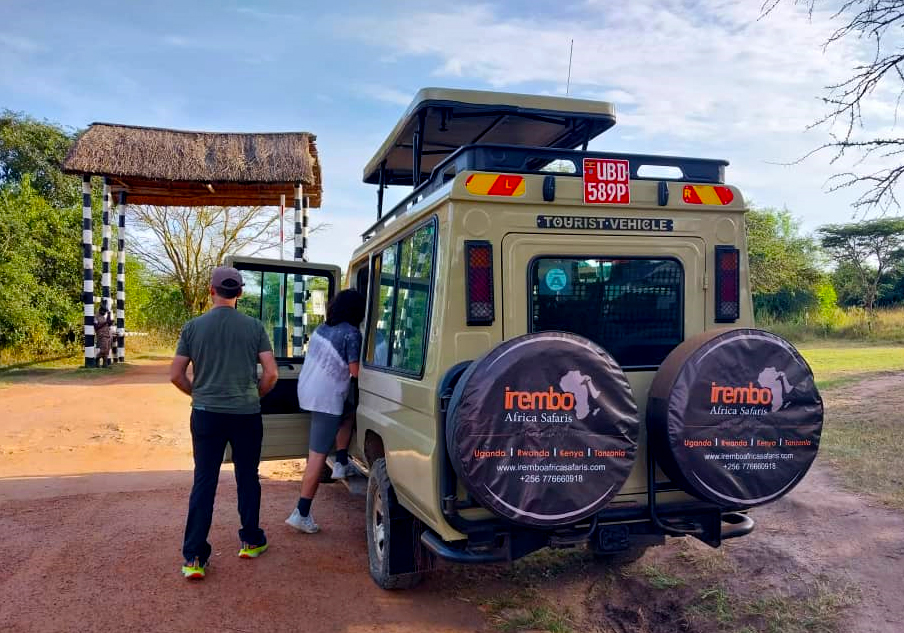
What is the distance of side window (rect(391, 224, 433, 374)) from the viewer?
13.0 ft

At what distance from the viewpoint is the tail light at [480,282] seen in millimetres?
3664

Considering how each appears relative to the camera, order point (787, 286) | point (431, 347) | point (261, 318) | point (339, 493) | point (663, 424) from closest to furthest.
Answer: point (663, 424) → point (431, 347) → point (261, 318) → point (339, 493) → point (787, 286)

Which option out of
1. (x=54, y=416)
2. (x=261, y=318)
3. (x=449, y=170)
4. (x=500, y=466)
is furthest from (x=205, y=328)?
(x=54, y=416)

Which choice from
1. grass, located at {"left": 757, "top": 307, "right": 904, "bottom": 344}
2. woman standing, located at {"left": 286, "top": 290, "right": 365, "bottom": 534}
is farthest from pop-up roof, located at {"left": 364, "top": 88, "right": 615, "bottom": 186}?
grass, located at {"left": 757, "top": 307, "right": 904, "bottom": 344}

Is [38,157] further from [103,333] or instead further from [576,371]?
[576,371]

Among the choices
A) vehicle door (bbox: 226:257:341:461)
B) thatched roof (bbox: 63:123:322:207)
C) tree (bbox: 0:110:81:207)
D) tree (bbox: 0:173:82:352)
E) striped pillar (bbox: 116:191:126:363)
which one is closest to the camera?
vehicle door (bbox: 226:257:341:461)

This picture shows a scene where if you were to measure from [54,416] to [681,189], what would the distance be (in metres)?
10.1

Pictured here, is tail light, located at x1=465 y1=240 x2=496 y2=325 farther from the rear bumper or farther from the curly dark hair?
the curly dark hair

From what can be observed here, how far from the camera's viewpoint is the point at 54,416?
1091 centimetres

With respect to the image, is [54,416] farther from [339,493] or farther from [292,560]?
[292,560]

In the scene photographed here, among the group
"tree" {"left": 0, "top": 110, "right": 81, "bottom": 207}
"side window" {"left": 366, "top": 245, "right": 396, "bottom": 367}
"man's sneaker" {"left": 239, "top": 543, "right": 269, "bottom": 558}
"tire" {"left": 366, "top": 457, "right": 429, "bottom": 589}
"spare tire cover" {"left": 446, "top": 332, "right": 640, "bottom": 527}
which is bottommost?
"man's sneaker" {"left": 239, "top": 543, "right": 269, "bottom": 558}

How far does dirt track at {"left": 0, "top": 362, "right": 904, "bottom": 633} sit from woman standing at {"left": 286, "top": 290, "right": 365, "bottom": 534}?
73 centimetres

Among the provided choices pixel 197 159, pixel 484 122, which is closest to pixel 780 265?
pixel 197 159

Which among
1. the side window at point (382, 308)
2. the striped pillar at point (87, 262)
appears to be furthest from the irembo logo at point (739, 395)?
the striped pillar at point (87, 262)
